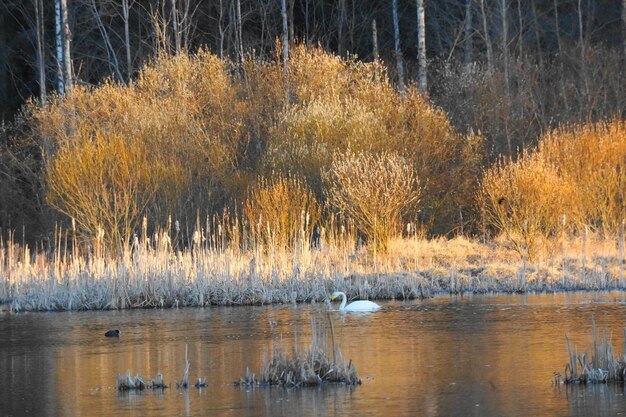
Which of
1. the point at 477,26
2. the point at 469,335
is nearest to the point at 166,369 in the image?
the point at 469,335

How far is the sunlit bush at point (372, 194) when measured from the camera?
25.4 metres

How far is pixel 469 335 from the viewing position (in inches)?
636

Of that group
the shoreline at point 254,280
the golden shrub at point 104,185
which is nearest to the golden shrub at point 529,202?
the shoreline at point 254,280

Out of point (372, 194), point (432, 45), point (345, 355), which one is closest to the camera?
point (345, 355)

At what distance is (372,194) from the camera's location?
25.5 metres

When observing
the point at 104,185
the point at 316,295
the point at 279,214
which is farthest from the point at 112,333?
the point at 104,185

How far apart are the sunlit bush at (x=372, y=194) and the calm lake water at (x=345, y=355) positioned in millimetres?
4550

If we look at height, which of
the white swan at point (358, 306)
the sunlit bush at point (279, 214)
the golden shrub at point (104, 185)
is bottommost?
the white swan at point (358, 306)

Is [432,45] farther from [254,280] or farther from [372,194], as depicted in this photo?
[254,280]

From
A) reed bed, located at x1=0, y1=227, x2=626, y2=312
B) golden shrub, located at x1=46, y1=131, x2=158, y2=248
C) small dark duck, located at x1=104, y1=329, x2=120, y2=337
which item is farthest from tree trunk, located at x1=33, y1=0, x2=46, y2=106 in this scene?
small dark duck, located at x1=104, y1=329, x2=120, y2=337

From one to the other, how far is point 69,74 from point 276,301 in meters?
11.9

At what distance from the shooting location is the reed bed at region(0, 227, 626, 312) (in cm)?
2155

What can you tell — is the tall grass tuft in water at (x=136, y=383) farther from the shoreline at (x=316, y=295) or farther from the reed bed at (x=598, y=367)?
the shoreline at (x=316, y=295)

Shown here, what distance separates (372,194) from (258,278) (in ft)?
14.9
